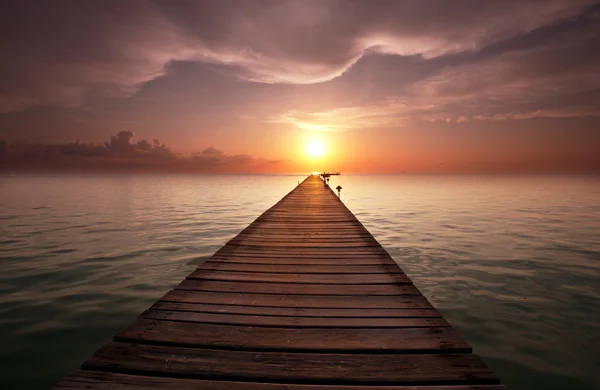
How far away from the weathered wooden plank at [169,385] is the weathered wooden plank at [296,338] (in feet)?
1.44

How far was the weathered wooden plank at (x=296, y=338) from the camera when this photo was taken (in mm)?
2654

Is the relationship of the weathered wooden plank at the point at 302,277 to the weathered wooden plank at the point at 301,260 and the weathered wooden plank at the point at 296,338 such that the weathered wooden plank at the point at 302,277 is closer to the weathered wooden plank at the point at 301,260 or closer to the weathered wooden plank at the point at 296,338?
the weathered wooden plank at the point at 301,260

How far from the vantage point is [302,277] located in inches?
183

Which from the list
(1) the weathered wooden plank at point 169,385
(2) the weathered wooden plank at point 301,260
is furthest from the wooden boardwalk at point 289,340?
(2) the weathered wooden plank at point 301,260

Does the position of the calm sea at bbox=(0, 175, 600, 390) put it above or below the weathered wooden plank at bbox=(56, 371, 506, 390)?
below

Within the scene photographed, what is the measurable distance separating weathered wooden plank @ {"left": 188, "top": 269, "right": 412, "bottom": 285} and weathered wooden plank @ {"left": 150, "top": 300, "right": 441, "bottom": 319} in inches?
36.2

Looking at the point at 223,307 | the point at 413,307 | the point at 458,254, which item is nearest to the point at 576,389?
the point at 413,307

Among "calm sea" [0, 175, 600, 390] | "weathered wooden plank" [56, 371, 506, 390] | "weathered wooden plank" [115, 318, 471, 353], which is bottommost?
"calm sea" [0, 175, 600, 390]

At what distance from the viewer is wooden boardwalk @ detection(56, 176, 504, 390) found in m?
2.25

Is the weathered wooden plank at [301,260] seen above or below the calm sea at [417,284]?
above

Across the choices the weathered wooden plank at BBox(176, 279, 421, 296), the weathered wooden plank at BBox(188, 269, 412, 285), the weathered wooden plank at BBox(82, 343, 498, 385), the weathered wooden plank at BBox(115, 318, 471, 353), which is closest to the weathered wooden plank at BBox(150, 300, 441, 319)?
the weathered wooden plank at BBox(115, 318, 471, 353)

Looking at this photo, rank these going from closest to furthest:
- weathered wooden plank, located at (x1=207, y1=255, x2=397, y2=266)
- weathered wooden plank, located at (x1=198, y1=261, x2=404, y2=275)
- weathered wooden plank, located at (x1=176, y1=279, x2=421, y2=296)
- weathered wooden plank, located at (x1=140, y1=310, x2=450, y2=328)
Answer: weathered wooden plank, located at (x1=140, y1=310, x2=450, y2=328)
weathered wooden plank, located at (x1=176, y1=279, x2=421, y2=296)
weathered wooden plank, located at (x1=198, y1=261, x2=404, y2=275)
weathered wooden plank, located at (x1=207, y1=255, x2=397, y2=266)

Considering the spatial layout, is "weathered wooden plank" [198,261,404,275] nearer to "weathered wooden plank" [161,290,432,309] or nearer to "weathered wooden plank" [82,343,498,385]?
"weathered wooden plank" [161,290,432,309]

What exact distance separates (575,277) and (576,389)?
6.08 m
